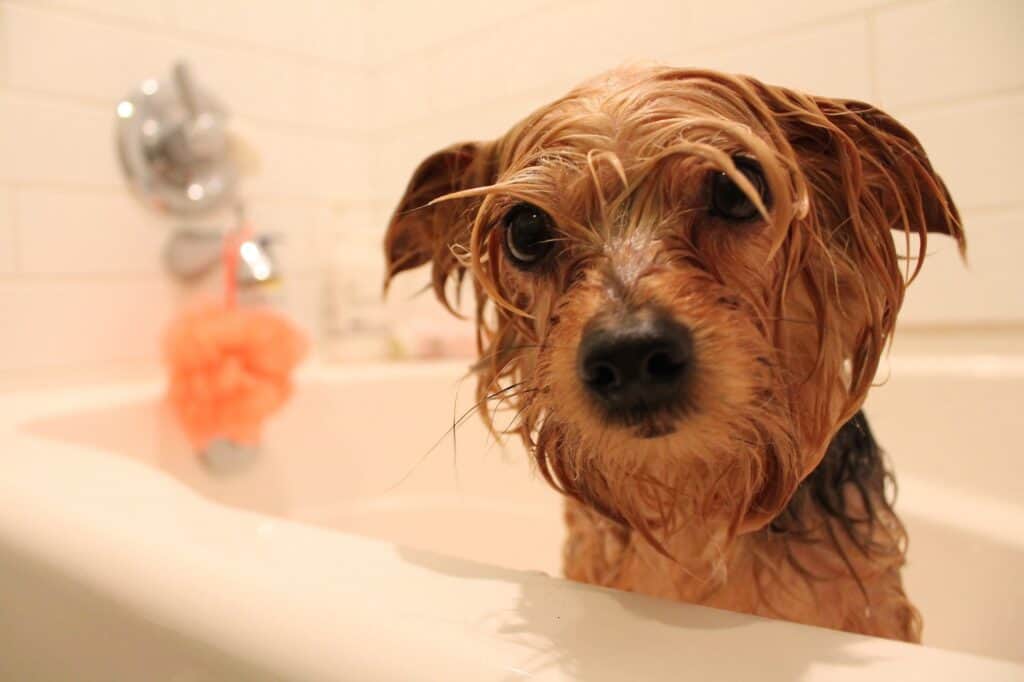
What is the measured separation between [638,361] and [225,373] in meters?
1.16

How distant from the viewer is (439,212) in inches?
33.4

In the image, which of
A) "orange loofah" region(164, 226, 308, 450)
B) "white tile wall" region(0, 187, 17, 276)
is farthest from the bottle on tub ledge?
"white tile wall" region(0, 187, 17, 276)

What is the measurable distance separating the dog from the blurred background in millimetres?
461

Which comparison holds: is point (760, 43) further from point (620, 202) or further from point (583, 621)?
point (583, 621)

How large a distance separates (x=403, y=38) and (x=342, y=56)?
16 cm

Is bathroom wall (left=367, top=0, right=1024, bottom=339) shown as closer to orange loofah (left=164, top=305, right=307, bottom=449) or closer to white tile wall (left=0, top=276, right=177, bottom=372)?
orange loofah (left=164, top=305, right=307, bottom=449)

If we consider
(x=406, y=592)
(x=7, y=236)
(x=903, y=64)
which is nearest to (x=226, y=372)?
(x=7, y=236)

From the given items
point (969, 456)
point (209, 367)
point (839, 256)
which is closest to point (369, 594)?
point (839, 256)

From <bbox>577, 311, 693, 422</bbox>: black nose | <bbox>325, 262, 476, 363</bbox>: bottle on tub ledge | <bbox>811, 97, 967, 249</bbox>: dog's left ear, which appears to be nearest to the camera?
<bbox>577, 311, 693, 422</bbox>: black nose

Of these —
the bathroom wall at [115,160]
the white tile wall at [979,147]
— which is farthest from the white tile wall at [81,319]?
the white tile wall at [979,147]

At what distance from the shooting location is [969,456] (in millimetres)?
1186

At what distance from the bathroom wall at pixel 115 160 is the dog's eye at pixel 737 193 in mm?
1318

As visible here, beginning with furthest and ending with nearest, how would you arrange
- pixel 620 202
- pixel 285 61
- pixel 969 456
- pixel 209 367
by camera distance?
pixel 285 61 < pixel 209 367 < pixel 969 456 < pixel 620 202

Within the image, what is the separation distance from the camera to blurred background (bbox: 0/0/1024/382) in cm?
124
